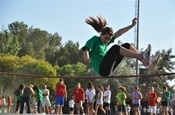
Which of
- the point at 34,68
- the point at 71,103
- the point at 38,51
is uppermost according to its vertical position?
the point at 38,51

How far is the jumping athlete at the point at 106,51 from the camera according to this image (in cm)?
834

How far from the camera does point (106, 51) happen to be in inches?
353

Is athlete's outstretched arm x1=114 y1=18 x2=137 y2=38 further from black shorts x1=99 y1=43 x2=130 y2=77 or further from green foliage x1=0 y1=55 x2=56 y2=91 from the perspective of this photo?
green foliage x1=0 y1=55 x2=56 y2=91

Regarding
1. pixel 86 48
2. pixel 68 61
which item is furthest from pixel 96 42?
pixel 68 61

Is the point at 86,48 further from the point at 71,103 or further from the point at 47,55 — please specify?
the point at 47,55

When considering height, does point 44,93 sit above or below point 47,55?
below

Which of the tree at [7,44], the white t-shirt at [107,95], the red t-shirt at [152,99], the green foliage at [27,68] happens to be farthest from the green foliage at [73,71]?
the white t-shirt at [107,95]

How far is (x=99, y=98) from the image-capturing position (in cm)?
1873

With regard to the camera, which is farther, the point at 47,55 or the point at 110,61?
the point at 47,55

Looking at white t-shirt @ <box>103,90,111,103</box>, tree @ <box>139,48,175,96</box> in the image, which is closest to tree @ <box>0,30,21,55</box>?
tree @ <box>139,48,175,96</box>

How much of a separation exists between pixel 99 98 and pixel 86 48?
1025 centimetres

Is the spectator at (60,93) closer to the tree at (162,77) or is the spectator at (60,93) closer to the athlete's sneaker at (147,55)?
the athlete's sneaker at (147,55)

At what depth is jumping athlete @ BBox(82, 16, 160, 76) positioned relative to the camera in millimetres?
8336

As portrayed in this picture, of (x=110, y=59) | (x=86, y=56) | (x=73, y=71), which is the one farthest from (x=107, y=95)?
(x=73, y=71)
